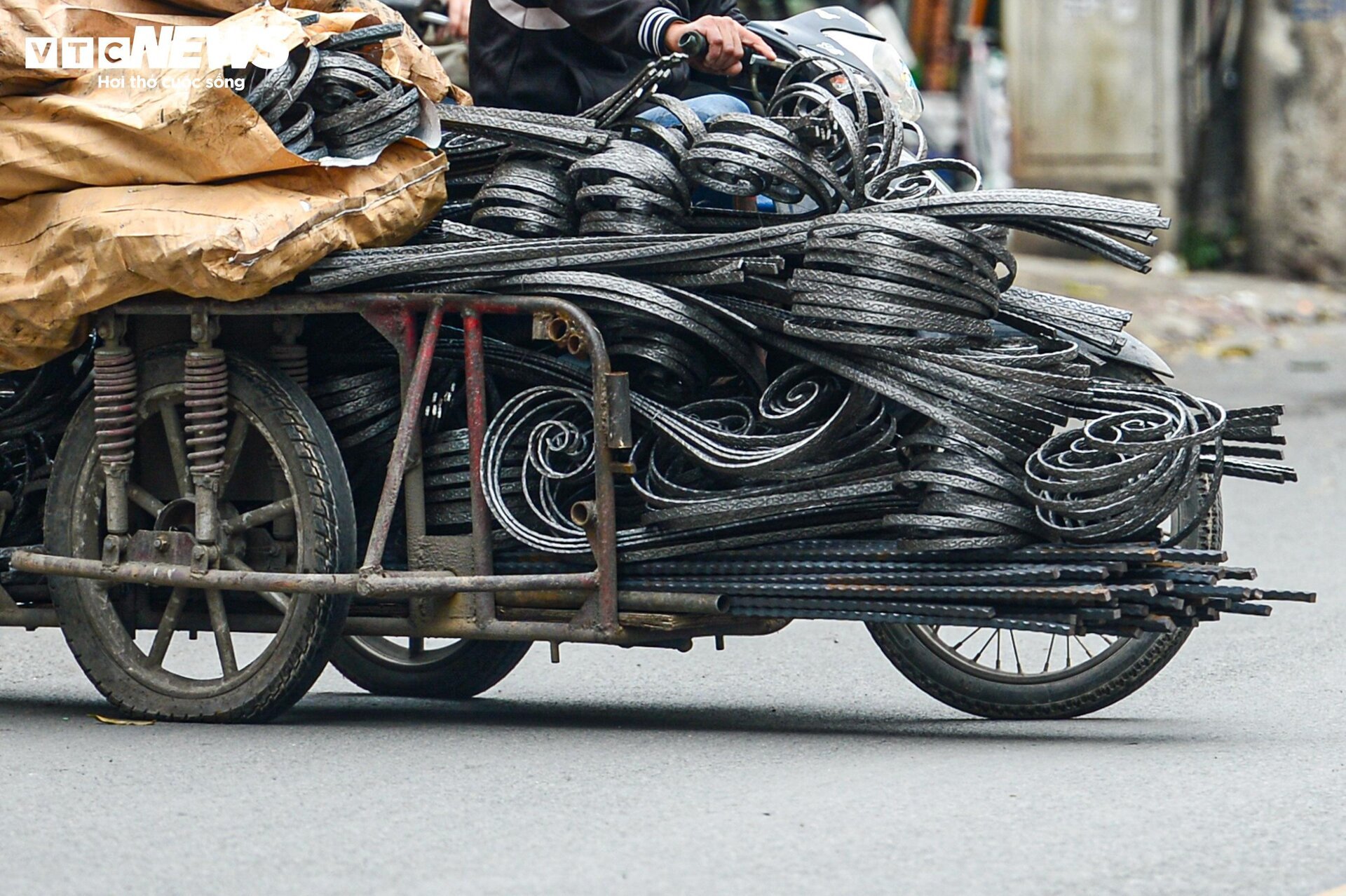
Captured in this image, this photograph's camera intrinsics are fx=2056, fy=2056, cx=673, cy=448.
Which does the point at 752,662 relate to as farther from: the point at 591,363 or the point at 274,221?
the point at 274,221

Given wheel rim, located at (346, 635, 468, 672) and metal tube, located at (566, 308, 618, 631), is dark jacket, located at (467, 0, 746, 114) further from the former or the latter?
wheel rim, located at (346, 635, 468, 672)

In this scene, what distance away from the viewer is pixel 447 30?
226 inches

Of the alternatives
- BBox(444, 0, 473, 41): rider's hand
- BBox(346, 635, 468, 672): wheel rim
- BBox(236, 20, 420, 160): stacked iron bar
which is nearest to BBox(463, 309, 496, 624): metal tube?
BBox(236, 20, 420, 160): stacked iron bar

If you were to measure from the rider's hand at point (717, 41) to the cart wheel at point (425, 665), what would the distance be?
1441 millimetres

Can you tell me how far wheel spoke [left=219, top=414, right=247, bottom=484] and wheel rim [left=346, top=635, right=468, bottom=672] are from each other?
69 cm

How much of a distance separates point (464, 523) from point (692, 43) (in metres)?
1.17

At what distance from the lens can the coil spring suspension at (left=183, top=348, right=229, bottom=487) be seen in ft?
14.6

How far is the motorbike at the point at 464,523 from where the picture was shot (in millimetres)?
4113

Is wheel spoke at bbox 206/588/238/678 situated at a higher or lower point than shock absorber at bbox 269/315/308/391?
lower

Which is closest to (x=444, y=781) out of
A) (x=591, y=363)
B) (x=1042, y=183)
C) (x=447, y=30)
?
(x=591, y=363)

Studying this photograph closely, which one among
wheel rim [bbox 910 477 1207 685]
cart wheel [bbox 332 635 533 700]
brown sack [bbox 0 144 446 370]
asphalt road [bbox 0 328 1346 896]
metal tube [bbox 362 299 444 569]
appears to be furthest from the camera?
cart wheel [bbox 332 635 533 700]

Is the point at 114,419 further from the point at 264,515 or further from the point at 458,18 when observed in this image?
the point at 458,18

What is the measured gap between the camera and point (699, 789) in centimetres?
380

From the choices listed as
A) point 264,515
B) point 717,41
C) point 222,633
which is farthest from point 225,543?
point 717,41
